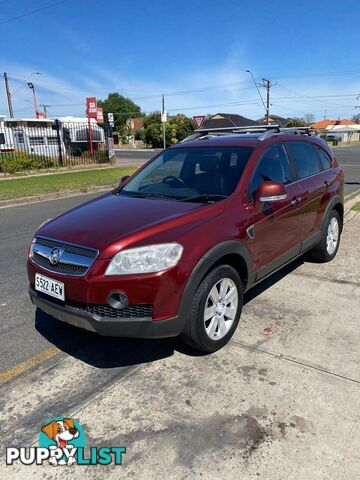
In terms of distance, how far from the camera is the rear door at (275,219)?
360cm

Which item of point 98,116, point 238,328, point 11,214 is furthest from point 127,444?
point 98,116

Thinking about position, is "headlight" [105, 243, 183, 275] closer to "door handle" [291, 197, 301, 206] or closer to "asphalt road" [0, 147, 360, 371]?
"asphalt road" [0, 147, 360, 371]

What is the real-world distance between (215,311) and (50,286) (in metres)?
1.28

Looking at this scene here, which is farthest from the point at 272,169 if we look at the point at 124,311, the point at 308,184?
the point at 124,311

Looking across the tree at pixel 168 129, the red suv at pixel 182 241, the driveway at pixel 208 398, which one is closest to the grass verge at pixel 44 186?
the red suv at pixel 182 241

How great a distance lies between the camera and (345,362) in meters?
3.09

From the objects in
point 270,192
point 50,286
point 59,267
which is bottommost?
point 50,286

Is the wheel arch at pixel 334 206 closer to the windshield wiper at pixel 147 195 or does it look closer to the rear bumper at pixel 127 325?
the windshield wiper at pixel 147 195

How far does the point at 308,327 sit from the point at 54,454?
2364 mm

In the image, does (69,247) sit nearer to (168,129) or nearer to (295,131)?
(295,131)

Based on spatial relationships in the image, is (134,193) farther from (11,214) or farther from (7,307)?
(11,214)

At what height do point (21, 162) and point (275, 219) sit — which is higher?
point (275, 219)

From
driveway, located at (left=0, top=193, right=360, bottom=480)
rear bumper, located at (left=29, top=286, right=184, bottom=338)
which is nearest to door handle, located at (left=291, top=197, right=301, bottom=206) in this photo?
driveway, located at (left=0, top=193, right=360, bottom=480)

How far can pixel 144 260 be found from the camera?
2703mm
